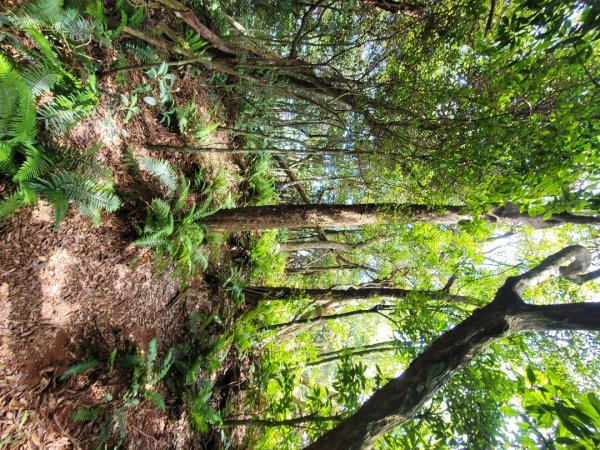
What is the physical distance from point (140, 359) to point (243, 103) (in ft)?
15.6

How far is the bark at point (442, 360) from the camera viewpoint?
2781mm

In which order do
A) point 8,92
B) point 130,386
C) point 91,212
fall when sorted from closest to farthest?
point 8,92 → point 91,212 → point 130,386

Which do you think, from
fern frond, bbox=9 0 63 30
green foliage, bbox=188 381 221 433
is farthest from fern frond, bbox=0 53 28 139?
green foliage, bbox=188 381 221 433

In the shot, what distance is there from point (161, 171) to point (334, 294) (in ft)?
10.5

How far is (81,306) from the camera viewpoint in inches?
138

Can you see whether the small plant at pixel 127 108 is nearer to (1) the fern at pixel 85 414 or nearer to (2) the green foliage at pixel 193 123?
(2) the green foliage at pixel 193 123

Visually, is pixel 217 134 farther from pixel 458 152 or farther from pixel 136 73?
pixel 458 152

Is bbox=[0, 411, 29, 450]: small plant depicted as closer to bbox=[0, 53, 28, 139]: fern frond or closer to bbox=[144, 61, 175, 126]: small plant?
bbox=[0, 53, 28, 139]: fern frond

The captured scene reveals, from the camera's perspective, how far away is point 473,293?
5.21 m

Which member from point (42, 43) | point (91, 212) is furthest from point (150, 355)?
point (42, 43)

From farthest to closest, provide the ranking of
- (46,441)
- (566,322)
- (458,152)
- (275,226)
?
(275,226) → (458,152) → (46,441) → (566,322)

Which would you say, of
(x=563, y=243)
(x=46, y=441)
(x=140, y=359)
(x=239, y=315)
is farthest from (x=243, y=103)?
(x=563, y=243)

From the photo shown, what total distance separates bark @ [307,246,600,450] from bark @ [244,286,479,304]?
157cm

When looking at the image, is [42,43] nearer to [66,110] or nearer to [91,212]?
[66,110]
